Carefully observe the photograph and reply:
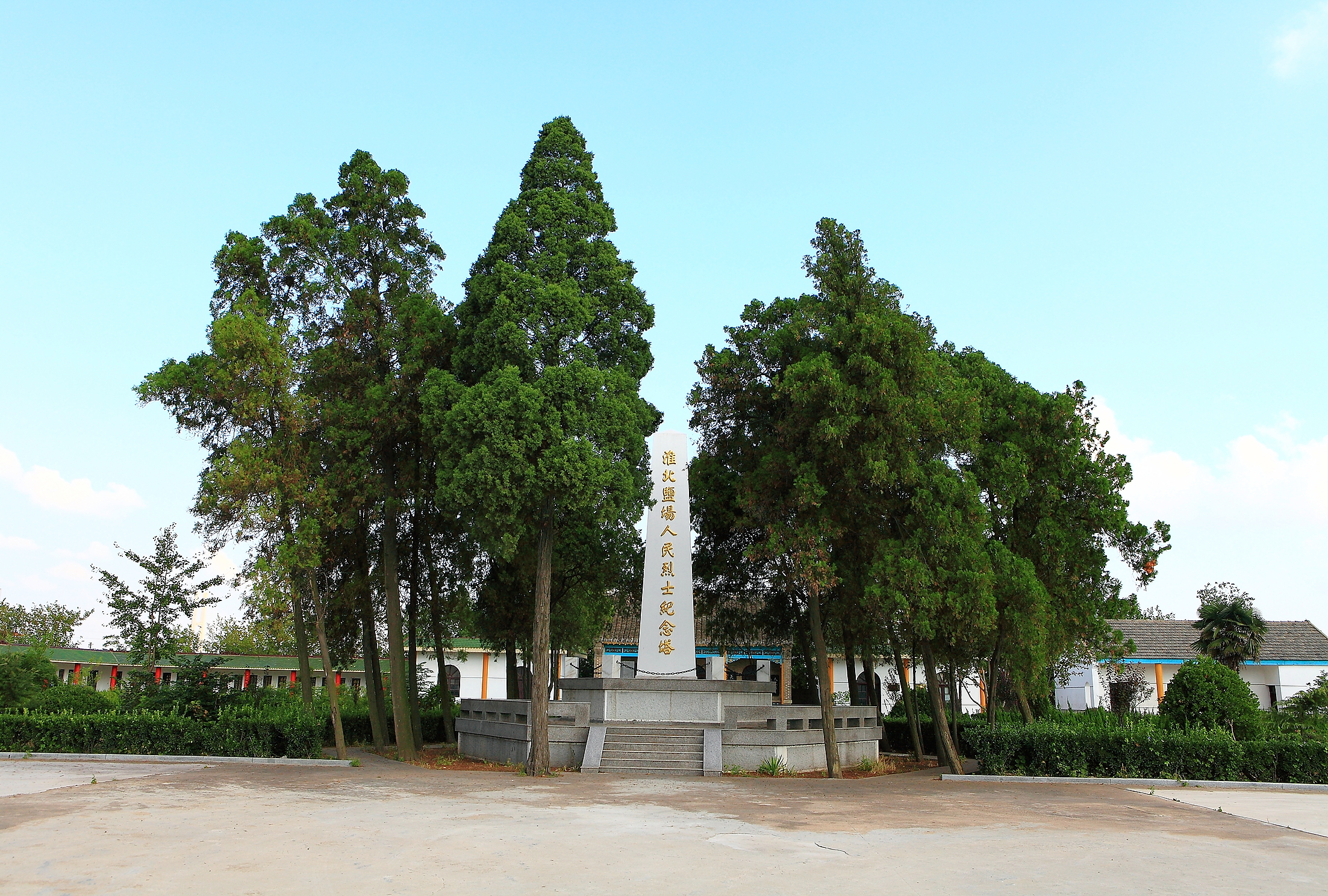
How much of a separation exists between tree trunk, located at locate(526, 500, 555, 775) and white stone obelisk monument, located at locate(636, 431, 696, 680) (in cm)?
297

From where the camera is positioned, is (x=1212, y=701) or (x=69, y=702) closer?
(x=1212, y=701)

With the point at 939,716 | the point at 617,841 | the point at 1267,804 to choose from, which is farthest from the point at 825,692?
the point at 617,841

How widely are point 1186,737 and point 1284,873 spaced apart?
6.75 metres

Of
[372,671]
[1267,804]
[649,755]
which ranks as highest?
[372,671]

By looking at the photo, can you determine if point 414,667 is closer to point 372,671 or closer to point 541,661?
point 372,671

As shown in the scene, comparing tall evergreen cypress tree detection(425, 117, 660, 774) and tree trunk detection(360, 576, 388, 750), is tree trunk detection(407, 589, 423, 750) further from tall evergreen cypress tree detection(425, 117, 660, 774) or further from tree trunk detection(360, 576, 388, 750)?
tall evergreen cypress tree detection(425, 117, 660, 774)

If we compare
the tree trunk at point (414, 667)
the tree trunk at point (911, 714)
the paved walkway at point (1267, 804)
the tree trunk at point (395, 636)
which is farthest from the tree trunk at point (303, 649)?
the paved walkway at point (1267, 804)

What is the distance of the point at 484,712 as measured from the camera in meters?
16.3

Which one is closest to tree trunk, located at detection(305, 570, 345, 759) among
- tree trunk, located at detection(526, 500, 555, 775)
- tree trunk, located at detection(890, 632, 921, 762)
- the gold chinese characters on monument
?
tree trunk, located at detection(526, 500, 555, 775)

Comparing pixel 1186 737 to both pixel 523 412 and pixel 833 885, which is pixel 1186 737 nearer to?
pixel 833 885

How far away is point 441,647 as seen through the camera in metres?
18.6

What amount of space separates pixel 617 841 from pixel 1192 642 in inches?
1163

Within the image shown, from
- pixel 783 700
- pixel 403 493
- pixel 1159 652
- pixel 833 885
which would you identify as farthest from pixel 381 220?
pixel 1159 652

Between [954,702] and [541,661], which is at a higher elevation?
[541,661]
